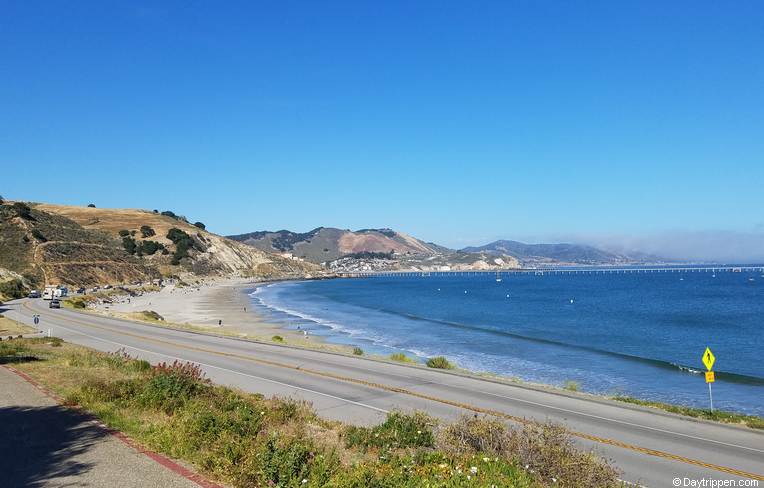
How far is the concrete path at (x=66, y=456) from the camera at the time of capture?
317 inches

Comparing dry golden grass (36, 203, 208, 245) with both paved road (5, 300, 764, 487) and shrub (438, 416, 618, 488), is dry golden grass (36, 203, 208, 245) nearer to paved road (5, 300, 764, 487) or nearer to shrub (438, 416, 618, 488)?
paved road (5, 300, 764, 487)

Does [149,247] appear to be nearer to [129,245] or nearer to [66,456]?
[129,245]

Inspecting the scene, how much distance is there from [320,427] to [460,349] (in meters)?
33.8

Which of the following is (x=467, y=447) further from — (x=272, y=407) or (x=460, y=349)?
(x=460, y=349)

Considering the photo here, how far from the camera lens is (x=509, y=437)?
9.69 m

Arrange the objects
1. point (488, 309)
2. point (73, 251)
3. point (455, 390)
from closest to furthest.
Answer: point (455, 390), point (488, 309), point (73, 251)

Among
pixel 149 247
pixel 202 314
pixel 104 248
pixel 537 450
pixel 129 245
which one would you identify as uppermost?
pixel 129 245

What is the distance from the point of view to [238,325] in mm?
58906

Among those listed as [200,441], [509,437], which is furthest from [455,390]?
[200,441]

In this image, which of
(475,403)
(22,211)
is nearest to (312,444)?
(475,403)

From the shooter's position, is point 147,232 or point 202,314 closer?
point 202,314

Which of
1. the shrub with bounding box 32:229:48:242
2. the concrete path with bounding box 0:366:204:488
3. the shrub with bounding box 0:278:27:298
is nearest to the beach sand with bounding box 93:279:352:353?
Result: the shrub with bounding box 0:278:27:298

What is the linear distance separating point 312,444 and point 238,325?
5174cm

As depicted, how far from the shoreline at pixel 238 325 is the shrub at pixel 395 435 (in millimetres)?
11725
